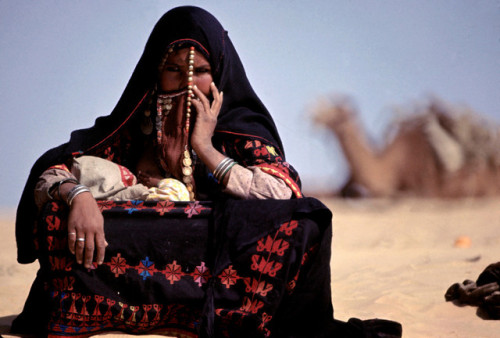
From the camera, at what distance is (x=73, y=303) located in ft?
10.5

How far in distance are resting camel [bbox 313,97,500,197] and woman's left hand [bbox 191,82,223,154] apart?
14964 mm

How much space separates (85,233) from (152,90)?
1.13 meters

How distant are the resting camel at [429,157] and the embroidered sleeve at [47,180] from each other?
50.4 ft

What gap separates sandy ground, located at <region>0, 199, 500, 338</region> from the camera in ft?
14.5

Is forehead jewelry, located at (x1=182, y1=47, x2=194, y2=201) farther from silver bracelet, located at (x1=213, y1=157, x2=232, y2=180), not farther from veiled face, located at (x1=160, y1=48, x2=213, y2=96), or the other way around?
silver bracelet, located at (x1=213, y1=157, x2=232, y2=180)

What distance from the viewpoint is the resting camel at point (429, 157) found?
1766cm

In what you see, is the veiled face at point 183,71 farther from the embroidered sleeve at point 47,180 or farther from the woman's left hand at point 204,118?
the embroidered sleeve at point 47,180

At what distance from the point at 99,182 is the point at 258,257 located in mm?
1082

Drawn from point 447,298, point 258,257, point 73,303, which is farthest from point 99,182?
point 447,298

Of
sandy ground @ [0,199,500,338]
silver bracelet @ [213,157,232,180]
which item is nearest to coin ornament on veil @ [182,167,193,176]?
silver bracelet @ [213,157,232,180]

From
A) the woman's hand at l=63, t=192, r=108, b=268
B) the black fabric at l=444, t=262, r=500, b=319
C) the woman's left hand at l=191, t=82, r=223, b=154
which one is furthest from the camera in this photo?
the black fabric at l=444, t=262, r=500, b=319

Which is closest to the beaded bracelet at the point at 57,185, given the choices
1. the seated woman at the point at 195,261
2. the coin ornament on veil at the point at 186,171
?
the seated woman at the point at 195,261

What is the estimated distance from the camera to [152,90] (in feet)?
12.7

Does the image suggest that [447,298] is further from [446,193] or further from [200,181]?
[446,193]
